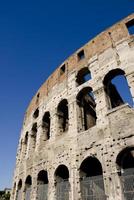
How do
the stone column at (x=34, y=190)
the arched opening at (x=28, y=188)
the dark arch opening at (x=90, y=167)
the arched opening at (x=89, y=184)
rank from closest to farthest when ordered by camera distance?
the arched opening at (x=89, y=184) → the dark arch opening at (x=90, y=167) → the stone column at (x=34, y=190) → the arched opening at (x=28, y=188)

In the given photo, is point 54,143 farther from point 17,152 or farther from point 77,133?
point 17,152

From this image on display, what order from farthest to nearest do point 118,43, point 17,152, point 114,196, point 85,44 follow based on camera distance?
point 17,152 → point 85,44 → point 118,43 → point 114,196

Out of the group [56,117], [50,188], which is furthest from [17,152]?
[50,188]

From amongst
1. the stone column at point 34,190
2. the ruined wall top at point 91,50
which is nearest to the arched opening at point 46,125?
the ruined wall top at point 91,50

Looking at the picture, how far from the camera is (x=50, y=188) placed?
938 centimetres

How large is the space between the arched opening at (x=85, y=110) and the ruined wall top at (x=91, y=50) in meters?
1.84

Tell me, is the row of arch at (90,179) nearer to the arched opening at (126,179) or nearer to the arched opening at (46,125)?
the arched opening at (126,179)

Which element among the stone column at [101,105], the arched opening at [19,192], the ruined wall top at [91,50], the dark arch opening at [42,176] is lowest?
the arched opening at [19,192]

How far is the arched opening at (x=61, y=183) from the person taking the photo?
28.2 ft

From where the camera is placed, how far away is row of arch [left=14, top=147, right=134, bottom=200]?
264 inches

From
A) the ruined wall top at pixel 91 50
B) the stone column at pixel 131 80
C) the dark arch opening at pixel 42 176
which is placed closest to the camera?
the stone column at pixel 131 80

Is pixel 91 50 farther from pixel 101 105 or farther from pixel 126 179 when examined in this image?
pixel 126 179

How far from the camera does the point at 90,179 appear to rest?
7.82 meters

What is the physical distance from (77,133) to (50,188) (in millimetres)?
3067
